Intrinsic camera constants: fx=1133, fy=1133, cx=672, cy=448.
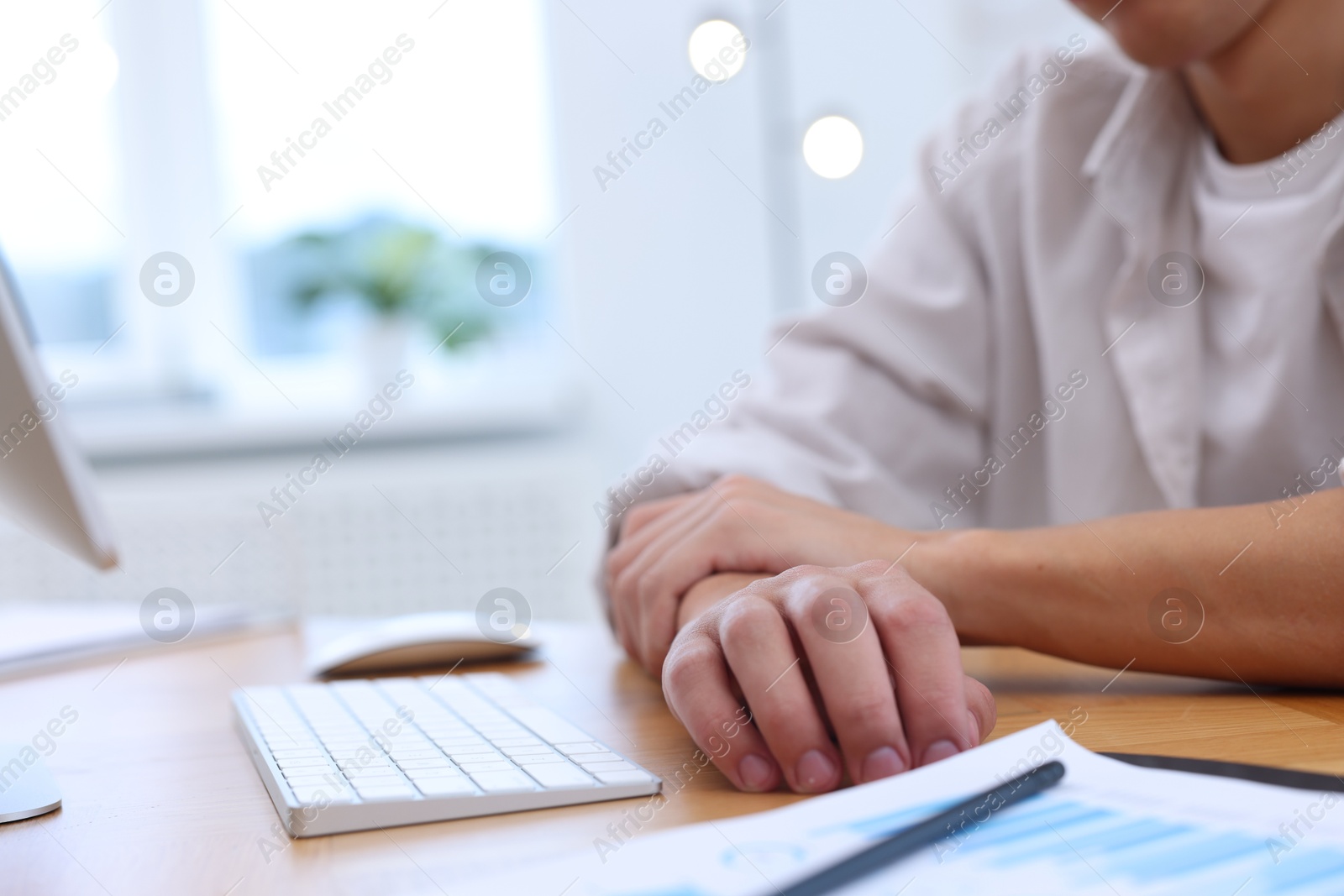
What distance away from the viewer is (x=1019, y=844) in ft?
1.23

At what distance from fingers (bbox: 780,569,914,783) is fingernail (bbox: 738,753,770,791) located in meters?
0.03

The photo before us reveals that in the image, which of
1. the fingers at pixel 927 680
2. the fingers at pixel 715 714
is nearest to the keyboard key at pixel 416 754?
the fingers at pixel 715 714

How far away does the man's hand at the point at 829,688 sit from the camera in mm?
456

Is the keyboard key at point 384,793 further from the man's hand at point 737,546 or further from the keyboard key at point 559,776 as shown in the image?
the man's hand at point 737,546

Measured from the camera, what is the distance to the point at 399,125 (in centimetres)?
278

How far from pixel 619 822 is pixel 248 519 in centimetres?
117

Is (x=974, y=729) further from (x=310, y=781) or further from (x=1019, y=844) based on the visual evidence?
(x=310, y=781)

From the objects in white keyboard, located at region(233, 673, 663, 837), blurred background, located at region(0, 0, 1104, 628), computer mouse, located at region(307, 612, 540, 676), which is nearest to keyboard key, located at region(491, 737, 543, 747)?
white keyboard, located at region(233, 673, 663, 837)

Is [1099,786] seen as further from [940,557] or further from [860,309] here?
[860,309]

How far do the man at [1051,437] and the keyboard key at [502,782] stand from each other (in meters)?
0.08

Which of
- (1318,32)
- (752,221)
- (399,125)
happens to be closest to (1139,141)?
(1318,32)

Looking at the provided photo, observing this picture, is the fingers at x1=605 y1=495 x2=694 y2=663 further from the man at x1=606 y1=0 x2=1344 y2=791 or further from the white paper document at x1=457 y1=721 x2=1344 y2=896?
the white paper document at x1=457 y1=721 x2=1344 y2=896

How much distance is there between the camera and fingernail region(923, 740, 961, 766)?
0.47m

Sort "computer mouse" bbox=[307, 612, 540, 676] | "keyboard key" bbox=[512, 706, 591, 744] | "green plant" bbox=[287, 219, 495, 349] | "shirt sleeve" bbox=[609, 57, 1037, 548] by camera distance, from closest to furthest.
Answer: "keyboard key" bbox=[512, 706, 591, 744] → "computer mouse" bbox=[307, 612, 540, 676] → "shirt sleeve" bbox=[609, 57, 1037, 548] → "green plant" bbox=[287, 219, 495, 349]
